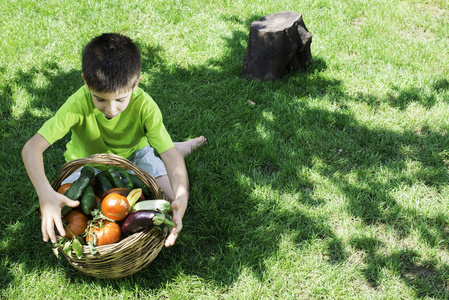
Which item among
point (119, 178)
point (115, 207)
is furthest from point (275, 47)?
point (115, 207)

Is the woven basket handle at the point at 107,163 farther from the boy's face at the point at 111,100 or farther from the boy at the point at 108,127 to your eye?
the boy's face at the point at 111,100

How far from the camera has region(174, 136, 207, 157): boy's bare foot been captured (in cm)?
330

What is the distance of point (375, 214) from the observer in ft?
9.50

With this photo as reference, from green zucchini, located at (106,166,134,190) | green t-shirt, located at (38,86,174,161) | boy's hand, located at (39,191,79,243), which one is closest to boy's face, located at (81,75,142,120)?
green t-shirt, located at (38,86,174,161)

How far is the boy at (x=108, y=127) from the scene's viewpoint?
83.9 inches

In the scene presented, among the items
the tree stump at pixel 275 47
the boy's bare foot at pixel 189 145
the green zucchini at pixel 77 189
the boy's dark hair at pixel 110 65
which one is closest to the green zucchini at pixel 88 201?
the green zucchini at pixel 77 189

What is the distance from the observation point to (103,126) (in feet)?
8.79

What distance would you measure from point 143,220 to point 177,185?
39 centimetres

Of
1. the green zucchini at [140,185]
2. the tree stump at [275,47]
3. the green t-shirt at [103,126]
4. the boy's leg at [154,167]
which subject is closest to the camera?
the green t-shirt at [103,126]

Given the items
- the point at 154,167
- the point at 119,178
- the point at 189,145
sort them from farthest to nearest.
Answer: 1. the point at 189,145
2. the point at 154,167
3. the point at 119,178

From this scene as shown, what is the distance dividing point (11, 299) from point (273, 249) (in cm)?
172

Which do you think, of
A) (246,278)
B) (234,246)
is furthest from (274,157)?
(246,278)

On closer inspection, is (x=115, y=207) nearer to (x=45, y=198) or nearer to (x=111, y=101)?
(x=45, y=198)

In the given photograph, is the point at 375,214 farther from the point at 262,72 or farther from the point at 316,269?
the point at 262,72
